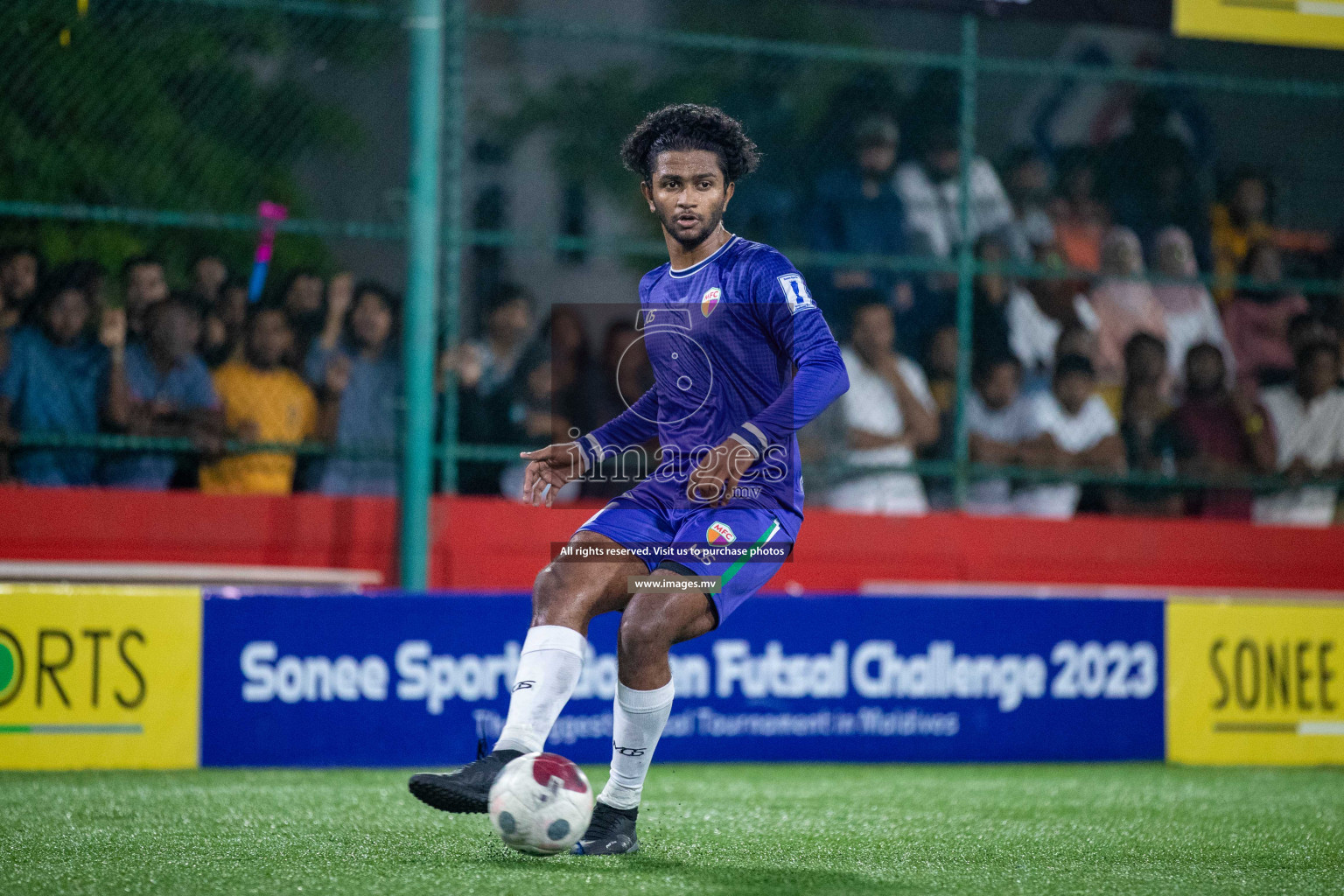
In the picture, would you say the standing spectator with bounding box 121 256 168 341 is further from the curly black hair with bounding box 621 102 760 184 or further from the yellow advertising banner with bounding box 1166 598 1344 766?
the yellow advertising banner with bounding box 1166 598 1344 766

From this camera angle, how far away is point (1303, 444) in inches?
380

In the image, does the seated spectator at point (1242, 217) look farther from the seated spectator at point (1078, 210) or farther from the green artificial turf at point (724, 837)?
the green artificial turf at point (724, 837)

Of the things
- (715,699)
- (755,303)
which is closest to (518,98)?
(715,699)

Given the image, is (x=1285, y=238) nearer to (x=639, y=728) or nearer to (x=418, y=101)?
(x=418, y=101)

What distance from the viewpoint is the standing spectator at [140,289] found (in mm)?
7848

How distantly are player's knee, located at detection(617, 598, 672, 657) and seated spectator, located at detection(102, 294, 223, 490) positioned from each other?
4.16 metres

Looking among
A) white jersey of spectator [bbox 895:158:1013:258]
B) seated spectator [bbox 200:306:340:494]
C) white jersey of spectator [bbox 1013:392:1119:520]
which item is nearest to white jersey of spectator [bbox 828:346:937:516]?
white jersey of spectator [bbox 1013:392:1119:520]

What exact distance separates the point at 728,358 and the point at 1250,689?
190 inches

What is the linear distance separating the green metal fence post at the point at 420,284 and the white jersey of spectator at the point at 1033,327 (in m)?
3.52

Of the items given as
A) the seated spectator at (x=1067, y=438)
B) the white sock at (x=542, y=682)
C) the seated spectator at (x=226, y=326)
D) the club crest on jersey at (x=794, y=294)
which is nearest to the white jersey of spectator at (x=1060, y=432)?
the seated spectator at (x=1067, y=438)

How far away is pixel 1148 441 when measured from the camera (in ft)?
31.0

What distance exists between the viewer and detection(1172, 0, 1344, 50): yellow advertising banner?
30.6 feet

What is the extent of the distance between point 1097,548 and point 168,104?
5810mm

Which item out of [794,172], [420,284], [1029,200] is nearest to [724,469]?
[420,284]
